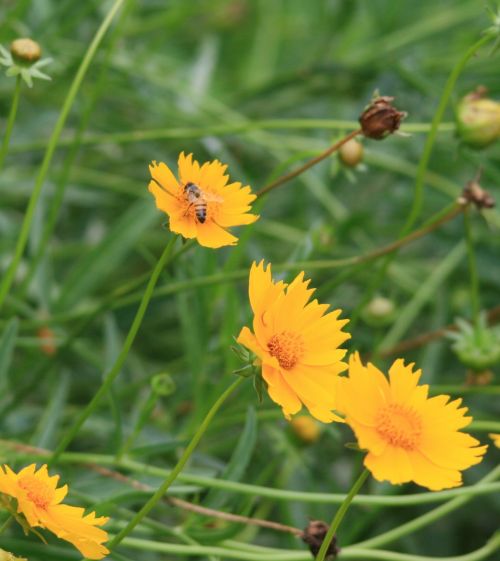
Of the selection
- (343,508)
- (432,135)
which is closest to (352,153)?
(432,135)

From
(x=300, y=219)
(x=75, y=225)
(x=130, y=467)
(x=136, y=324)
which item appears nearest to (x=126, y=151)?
(x=75, y=225)

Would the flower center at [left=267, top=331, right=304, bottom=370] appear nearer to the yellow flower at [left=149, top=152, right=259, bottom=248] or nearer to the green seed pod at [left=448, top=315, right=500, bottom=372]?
the yellow flower at [left=149, top=152, right=259, bottom=248]

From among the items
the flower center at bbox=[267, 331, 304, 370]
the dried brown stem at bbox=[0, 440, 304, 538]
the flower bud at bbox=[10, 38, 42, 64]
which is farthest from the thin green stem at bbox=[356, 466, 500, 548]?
the flower bud at bbox=[10, 38, 42, 64]

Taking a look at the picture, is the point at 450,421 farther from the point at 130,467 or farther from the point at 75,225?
the point at 75,225

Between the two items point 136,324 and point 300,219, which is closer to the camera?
point 136,324

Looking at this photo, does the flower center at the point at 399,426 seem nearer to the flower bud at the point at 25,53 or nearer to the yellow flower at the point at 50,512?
the yellow flower at the point at 50,512

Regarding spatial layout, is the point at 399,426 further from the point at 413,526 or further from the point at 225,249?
the point at 225,249

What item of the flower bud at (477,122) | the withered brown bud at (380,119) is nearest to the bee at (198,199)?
the withered brown bud at (380,119)
